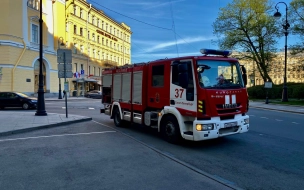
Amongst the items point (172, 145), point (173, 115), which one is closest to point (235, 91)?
point (173, 115)

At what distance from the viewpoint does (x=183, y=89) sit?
774 centimetres

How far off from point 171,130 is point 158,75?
1979 millimetres

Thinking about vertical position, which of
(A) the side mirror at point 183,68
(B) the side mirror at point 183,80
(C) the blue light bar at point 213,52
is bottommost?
(B) the side mirror at point 183,80

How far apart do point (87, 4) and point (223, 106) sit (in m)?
51.6

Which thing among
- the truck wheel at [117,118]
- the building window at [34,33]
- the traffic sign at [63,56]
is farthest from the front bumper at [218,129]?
the building window at [34,33]

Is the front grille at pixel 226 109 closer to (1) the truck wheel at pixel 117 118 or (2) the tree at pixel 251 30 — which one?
(1) the truck wheel at pixel 117 118

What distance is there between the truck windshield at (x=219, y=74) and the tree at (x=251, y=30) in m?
35.3

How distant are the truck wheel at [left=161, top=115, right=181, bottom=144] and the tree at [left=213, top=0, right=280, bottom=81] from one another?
3619cm

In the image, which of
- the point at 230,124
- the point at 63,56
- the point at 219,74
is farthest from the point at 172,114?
the point at 63,56

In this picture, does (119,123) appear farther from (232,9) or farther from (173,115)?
(232,9)

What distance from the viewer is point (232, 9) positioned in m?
41.2

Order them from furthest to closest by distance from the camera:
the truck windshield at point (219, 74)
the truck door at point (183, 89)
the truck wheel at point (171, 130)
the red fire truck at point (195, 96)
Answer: the truck wheel at point (171, 130) < the truck windshield at point (219, 74) < the truck door at point (183, 89) < the red fire truck at point (195, 96)

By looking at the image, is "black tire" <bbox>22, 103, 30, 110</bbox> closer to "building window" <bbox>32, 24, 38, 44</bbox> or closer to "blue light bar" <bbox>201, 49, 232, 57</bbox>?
"blue light bar" <bbox>201, 49, 232, 57</bbox>

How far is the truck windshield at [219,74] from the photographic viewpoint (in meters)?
7.50
